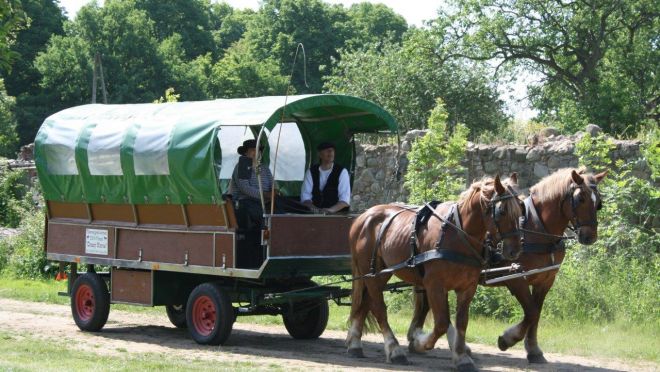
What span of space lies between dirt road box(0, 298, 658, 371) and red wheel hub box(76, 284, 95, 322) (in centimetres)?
25

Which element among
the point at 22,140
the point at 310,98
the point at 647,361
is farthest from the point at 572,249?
the point at 22,140

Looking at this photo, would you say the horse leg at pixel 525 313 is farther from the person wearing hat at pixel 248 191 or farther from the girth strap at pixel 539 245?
the person wearing hat at pixel 248 191

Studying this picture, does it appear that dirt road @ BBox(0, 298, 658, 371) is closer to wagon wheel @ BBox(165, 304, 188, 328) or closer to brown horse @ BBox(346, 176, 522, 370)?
wagon wheel @ BBox(165, 304, 188, 328)

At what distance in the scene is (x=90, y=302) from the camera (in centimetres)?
1512

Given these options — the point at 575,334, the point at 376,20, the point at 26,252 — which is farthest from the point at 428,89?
the point at 376,20

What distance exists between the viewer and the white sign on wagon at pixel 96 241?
48.3 feet

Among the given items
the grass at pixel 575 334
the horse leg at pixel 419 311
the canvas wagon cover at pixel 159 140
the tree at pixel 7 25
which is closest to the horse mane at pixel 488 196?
the horse leg at pixel 419 311

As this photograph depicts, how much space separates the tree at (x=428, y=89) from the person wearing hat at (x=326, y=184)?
15.5m

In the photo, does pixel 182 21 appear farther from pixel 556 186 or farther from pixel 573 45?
pixel 556 186

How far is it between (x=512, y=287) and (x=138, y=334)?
17.6 ft

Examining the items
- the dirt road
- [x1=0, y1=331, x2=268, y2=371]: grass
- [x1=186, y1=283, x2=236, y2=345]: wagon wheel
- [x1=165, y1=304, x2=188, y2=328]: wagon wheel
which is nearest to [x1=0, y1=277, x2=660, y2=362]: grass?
the dirt road

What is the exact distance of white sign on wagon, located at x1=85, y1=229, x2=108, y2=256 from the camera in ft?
48.3

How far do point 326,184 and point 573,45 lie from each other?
23.3m

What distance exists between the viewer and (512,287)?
12367mm
